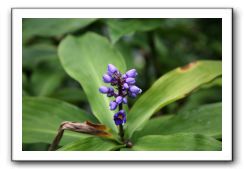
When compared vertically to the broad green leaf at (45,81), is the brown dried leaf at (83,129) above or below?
below

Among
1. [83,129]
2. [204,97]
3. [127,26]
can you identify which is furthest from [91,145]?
[204,97]

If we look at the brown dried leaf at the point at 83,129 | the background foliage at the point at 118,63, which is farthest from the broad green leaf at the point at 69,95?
the brown dried leaf at the point at 83,129

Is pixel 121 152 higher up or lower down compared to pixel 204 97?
lower down

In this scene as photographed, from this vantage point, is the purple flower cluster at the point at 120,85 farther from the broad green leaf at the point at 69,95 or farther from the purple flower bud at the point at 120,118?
the broad green leaf at the point at 69,95

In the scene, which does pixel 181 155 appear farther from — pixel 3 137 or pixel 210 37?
pixel 210 37

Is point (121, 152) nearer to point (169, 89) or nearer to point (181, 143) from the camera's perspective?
point (181, 143)
